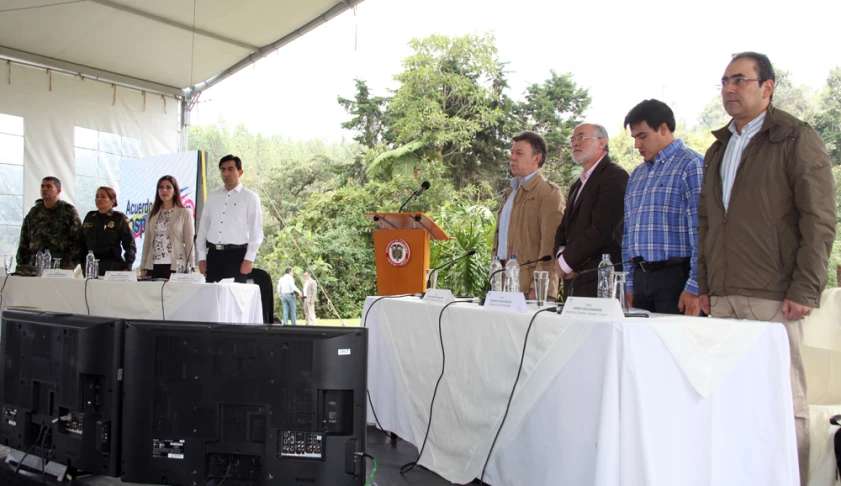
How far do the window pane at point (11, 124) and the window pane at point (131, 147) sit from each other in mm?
1063

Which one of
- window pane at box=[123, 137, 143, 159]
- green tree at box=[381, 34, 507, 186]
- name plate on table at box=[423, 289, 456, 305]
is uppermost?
green tree at box=[381, 34, 507, 186]

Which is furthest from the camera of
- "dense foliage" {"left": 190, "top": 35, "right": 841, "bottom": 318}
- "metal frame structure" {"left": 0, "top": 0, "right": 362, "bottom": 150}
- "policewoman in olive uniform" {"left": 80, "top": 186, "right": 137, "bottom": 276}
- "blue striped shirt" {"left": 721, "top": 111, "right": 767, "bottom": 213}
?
"dense foliage" {"left": 190, "top": 35, "right": 841, "bottom": 318}

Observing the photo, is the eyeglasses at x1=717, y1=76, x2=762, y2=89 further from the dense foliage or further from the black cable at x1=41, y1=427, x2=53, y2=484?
the dense foliage

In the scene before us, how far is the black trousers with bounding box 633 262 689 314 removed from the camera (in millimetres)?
2178

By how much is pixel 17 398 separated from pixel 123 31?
16.4 feet

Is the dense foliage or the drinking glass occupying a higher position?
the dense foliage

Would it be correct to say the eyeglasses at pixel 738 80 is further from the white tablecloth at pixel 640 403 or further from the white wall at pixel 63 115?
the white wall at pixel 63 115

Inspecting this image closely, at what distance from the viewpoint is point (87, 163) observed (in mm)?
6625

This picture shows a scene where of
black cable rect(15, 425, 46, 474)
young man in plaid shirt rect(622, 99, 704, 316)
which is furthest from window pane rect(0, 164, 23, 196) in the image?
young man in plaid shirt rect(622, 99, 704, 316)

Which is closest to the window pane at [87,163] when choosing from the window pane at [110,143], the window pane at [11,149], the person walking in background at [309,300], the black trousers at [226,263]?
the window pane at [110,143]

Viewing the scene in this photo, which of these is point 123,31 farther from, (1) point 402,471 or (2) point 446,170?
(2) point 446,170

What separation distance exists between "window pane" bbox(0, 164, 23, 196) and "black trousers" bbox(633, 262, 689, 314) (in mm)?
6218

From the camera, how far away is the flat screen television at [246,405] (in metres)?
1.50

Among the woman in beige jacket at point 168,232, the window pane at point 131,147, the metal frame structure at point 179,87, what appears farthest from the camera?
the window pane at point 131,147
